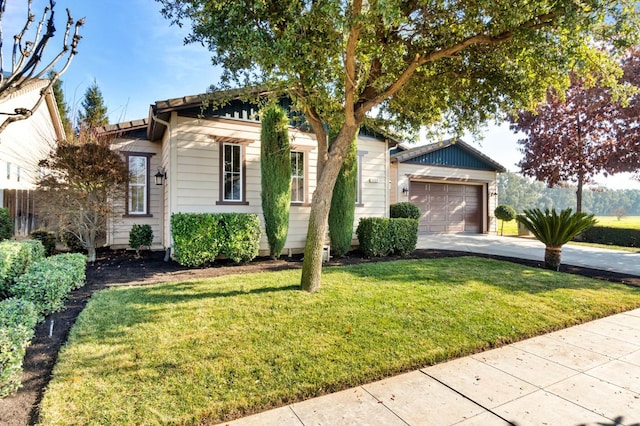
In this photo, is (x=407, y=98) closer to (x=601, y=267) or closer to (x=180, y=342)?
(x=180, y=342)

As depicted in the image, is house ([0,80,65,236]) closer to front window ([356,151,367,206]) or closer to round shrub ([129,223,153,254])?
round shrub ([129,223,153,254])

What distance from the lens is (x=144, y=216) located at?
978 centimetres

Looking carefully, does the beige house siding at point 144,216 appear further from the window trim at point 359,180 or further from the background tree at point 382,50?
the window trim at point 359,180

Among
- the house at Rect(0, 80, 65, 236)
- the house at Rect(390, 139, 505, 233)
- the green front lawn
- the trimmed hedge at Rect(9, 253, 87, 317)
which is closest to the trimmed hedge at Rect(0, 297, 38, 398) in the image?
the green front lawn

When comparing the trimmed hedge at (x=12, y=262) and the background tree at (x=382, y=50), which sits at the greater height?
the background tree at (x=382, y=50)

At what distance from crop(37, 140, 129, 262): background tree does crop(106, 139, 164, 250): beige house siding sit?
1.61 meters

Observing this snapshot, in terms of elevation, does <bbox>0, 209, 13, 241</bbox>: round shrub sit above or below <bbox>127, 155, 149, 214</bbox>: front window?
below

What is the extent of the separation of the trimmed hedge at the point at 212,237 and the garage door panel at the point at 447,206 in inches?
373

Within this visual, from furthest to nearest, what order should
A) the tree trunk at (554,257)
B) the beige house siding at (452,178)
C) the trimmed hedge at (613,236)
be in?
1. the beige house siding at (452,178)
2. the trimmed hedge at (613,236)
3. the tree trunk at (554,257)

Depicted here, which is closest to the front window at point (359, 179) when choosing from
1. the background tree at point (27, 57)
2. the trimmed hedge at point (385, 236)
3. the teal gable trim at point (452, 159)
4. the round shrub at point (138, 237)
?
the trimmed hedge at point (385, 236)

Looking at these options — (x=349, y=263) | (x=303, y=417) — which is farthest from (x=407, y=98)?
(x=303, y=417)

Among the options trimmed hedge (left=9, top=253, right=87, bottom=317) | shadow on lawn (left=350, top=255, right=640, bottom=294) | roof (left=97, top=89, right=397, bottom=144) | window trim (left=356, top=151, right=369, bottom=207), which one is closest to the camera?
trimmed hedge (left=9, top=253, right=87, bottom=317)

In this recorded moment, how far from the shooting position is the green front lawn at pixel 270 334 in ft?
7.88

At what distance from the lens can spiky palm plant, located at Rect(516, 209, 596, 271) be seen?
23.5 feet
